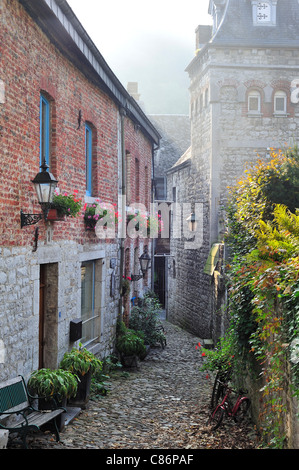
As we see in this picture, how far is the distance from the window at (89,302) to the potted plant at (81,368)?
1.63m

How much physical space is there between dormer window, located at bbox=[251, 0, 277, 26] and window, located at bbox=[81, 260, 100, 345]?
10.5 meters

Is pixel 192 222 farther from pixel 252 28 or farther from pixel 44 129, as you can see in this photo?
pixel 44 129

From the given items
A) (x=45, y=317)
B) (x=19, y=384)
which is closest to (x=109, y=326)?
(x=45, y=317)

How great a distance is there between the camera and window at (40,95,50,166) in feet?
23.4

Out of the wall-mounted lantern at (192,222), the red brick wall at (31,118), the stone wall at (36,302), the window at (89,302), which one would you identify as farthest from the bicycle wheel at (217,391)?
the wall-mounted lantern at (192,222)

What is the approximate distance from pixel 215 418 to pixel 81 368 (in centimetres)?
212

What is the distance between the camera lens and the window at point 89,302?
30.2 feet

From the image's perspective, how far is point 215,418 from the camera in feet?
23.6

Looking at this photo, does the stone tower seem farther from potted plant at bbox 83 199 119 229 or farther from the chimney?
potted plant at bbox 83 199 119 229

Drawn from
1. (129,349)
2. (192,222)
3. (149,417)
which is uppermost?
(192,222)

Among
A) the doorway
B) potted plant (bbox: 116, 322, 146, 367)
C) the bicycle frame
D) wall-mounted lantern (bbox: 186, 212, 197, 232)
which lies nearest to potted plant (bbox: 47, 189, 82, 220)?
the doorway

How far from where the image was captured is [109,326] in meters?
10.6

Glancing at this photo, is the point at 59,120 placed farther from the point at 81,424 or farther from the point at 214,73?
the point at 214,73

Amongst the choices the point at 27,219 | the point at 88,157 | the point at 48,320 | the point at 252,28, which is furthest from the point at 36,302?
the point at 252,28
